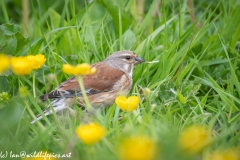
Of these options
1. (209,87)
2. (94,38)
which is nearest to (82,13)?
(94,38)

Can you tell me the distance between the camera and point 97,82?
4574 mm

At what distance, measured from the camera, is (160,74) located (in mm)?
4496

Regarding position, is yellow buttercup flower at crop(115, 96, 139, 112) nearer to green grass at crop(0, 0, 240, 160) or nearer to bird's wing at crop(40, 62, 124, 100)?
green grass at crop(0, 0, 240, 160)

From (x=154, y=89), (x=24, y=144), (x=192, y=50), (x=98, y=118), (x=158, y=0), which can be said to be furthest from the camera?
(x=158, y=0)

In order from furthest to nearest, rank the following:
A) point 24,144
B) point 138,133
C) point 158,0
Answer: point 158,0 < point 24,144 < point 138,133

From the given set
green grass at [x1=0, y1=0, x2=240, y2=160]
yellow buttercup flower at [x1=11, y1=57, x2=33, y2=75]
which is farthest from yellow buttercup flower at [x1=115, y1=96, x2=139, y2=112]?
yellow buttercup flower at [x1=11, y1=57, x2=33, y2=75]

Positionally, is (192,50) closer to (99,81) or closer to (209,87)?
(209,87)

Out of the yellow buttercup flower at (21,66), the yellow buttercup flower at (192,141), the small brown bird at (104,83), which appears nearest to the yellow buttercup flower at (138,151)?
the yellow buttercup flower at (192,141)

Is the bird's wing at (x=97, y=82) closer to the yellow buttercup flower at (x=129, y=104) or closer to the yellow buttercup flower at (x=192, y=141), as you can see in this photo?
the yellow buttercup flower at (x=129, y=104)

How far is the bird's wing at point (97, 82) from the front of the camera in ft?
14.1

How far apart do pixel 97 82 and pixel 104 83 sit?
8cm

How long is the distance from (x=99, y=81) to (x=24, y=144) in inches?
56.8

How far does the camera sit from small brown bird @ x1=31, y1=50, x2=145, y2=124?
4.26 meters

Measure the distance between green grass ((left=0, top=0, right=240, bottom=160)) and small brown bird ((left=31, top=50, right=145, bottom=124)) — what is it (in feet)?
0.37
